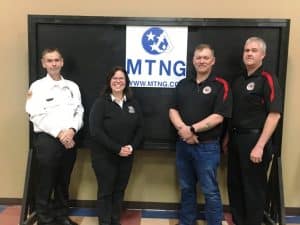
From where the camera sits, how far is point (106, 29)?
3215 millimetres

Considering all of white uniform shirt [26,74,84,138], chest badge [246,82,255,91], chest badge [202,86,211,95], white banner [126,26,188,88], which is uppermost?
white banner [126,26,188,88]

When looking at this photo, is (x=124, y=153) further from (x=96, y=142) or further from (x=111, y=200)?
(x=111, y=200)

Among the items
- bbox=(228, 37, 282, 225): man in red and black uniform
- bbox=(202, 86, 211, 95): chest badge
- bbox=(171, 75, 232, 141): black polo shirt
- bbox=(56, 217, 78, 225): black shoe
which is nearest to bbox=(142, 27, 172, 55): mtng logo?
bbox=(171, 75, 232, 141): black polo shirt

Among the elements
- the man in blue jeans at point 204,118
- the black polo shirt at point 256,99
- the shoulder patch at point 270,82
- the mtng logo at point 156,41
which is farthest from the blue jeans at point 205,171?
the mtng logo at point 156,41

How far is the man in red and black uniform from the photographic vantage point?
2.86 metres

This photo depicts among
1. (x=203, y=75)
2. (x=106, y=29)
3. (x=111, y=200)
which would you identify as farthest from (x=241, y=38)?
(x=111, y=200)

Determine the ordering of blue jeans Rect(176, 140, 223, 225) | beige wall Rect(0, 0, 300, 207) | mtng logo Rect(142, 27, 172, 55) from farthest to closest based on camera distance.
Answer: beige wall Rect(0, 0, 300, 207), mtng logo Rect(142, 27, 172, 55), blue jeans Rect(176, 140, 223, 225)

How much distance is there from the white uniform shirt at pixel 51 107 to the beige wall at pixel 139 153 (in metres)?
0.61

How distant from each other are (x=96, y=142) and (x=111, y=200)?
1.62ft

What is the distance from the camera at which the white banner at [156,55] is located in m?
3.20

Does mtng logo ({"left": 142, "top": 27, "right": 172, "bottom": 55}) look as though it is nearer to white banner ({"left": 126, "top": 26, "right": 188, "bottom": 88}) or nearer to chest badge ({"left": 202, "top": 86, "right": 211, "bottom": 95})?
white banner ({"left": 126, "top": 26, "right": 188, "bottom": 88})

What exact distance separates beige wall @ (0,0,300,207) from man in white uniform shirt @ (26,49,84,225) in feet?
1.78

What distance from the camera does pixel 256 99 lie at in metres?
2.90

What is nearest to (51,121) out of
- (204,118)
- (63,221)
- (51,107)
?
(51,107)
